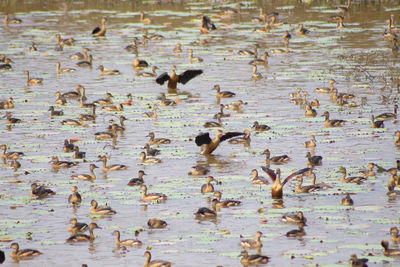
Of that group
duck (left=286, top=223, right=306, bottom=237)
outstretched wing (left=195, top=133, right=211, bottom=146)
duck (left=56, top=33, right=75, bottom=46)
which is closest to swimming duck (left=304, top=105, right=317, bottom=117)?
outstretched wing (left=195, top=133, right=211, bottom=146)

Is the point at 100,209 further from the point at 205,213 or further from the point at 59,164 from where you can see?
the point at 59,164

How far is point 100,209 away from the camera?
18.9 m

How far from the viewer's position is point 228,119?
94.3 feet

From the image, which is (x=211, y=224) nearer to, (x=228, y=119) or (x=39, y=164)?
(x=39, y=164)

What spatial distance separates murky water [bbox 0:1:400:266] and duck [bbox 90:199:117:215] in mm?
177

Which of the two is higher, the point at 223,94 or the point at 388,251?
the point at 223,94

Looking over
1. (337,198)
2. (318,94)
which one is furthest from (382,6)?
(337,198)

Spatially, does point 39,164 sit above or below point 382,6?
below

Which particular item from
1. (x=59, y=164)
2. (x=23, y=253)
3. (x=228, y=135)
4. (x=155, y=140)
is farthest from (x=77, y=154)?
(x=23, y=253)

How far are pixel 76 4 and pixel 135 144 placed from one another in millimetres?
33608

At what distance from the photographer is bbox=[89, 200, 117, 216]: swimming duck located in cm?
1878

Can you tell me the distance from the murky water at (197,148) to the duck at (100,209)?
0.18 metres

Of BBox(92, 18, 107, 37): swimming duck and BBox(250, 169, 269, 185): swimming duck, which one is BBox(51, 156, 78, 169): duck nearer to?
BBox(250, 169, 269, 185): swimming duck

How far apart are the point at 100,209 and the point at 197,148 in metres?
6.59
